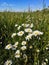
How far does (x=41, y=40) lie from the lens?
13.5 ft

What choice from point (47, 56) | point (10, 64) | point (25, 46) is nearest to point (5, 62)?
point (10, 64)

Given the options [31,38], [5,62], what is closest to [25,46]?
[31,38]

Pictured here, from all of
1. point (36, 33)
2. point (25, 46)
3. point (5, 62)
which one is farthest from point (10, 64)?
point (36, 33)

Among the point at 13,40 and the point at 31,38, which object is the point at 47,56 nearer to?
the point at 31,38

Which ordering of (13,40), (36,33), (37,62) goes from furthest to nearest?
(13,40), (36,33), (37,62)

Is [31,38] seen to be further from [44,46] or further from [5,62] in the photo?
[5,62]

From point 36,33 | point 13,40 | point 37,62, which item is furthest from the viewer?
point 13,40

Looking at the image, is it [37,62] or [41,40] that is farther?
[41,40]

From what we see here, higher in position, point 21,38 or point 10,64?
point 21,38

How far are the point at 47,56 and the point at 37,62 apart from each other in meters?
0.24

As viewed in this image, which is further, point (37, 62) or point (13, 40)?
point (13, 40)

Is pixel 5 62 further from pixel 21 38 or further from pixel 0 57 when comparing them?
pixel 21 38

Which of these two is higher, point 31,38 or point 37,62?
point 31,38

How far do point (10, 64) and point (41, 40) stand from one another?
0.75 meters
